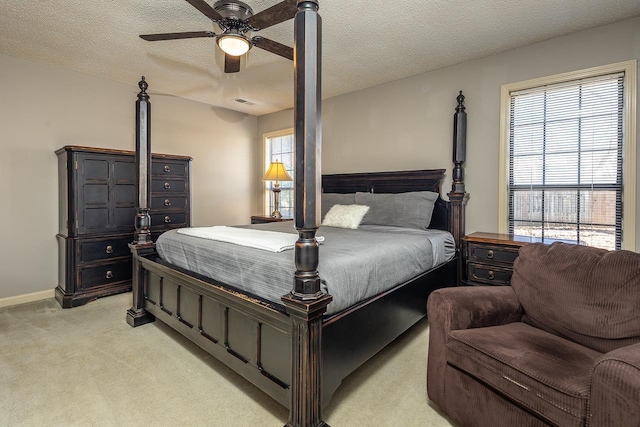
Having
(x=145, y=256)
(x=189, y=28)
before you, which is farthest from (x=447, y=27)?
(x=145, y=256)

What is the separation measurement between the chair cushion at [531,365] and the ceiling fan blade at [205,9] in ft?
7.65

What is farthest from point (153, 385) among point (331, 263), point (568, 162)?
point (568, 162)

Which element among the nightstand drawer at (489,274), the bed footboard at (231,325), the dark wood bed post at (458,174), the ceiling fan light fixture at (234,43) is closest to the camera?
the bed footboard at (231,325)

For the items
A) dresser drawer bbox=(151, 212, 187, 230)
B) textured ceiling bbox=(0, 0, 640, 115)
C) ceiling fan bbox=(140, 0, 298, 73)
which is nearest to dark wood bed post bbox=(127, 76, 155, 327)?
textured ceiling bbox=(0, 0, 640, 115)

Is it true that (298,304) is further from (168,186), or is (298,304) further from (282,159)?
(282,159)

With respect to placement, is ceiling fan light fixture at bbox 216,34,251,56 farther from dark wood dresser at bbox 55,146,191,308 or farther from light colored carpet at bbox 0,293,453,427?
light colored carpet at bbox 0,293,453,427

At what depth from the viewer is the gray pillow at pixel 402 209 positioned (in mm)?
3322

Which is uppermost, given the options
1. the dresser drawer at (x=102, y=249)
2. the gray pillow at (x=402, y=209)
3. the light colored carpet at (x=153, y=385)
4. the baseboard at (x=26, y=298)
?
the gray pillow at (x=402, y=209)

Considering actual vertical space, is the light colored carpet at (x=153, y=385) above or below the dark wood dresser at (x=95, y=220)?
below

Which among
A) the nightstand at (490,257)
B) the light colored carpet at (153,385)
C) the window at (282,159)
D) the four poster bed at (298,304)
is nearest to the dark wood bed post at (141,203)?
the four poster bed at (298,304)

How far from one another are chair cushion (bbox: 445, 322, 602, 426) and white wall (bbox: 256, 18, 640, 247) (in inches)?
72.9

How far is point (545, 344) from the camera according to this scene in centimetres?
150

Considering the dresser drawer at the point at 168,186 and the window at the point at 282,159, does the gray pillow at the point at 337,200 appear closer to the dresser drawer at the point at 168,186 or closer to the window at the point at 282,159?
the window at the point at 282,159

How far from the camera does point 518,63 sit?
3.08m
